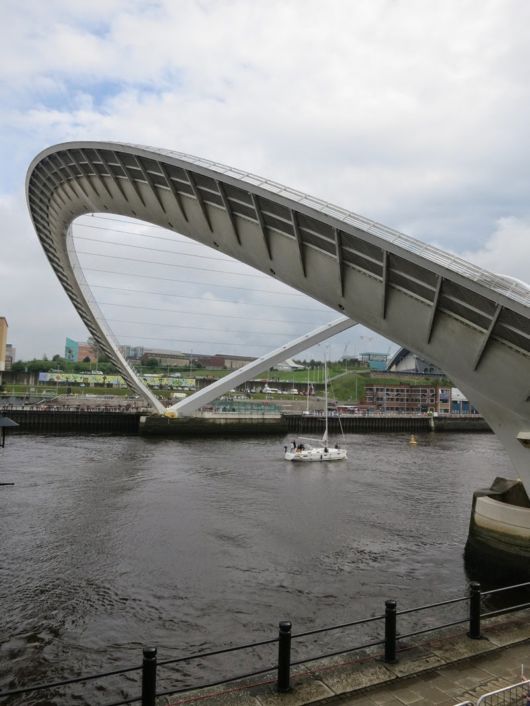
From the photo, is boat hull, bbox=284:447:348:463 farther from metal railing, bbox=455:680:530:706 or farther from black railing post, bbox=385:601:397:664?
metal railing, bbox=455:680:530:706

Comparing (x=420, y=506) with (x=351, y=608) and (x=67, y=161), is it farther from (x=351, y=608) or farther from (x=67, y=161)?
(x=67, y=161)

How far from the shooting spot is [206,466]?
37.8m

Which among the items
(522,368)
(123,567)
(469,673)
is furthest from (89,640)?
(522,368)

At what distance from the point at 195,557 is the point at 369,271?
11.2 metres

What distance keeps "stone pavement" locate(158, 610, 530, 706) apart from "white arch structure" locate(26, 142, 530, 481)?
24.5ft

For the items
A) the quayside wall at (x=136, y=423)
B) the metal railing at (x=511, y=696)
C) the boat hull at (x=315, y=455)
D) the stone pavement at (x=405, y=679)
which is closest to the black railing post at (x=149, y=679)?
the stone pavement at (x=405, y=679)

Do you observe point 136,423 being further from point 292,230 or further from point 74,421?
point 292,230

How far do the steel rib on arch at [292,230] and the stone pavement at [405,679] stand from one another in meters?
7.38

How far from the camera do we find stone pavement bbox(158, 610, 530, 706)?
671 cm

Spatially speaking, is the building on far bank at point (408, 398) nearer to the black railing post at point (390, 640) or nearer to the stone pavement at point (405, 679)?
the stone pavement at point (405, 679)

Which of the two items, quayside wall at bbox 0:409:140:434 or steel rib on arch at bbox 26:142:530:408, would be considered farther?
quayside wall at bbox 0:409:140:434

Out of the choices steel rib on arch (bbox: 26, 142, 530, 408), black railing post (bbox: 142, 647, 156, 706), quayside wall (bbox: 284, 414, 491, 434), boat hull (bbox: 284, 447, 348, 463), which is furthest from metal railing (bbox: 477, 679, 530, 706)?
quayside wall (bbox: 284, 414, 491, 434)

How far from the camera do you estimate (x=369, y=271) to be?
52.5ft

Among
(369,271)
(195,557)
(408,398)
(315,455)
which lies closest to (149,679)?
(195,557)
